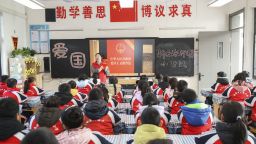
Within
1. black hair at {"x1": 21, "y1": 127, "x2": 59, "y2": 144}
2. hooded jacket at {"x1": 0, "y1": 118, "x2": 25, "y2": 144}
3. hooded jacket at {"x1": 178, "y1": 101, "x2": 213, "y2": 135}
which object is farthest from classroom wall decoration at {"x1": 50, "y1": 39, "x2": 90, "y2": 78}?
black hair at {"x1": 21, "y1": 127, "x2": 59, "y2": 144}

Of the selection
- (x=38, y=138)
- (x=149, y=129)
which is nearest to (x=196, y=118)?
(x=149, y=129)

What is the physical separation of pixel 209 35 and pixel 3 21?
5.36 metres

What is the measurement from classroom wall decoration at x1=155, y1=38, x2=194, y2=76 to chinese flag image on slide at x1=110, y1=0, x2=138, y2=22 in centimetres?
98

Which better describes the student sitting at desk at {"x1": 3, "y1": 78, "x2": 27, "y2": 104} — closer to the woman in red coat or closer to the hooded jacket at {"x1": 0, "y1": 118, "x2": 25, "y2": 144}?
the hooded jacket at {"x1": 0, "y1": 118, "x2": 25, "y2": 144}

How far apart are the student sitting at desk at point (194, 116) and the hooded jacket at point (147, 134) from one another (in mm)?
937

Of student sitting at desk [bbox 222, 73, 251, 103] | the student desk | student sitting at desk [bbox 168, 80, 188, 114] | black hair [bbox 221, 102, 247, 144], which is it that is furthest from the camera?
student sitting at desk [bbox 222, 73, 251, 103]

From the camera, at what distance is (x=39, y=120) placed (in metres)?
2.76

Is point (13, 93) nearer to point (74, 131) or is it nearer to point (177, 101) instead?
point (177, 101)

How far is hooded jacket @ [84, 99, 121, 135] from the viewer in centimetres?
310

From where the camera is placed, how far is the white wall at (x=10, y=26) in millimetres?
7168

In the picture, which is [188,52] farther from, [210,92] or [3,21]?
[3,21]

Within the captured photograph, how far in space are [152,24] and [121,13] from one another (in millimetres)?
927

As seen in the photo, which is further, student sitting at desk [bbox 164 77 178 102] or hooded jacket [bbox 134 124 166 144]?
student sitting at desk [bbox 164 77 178 102]

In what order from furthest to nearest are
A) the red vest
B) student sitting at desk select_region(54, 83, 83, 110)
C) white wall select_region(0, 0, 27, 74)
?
white wall select_region(0, 0, 27, 74), student sitting at desk select_region(54, 83, 83, 110), the red vest
